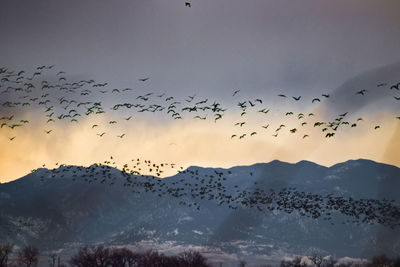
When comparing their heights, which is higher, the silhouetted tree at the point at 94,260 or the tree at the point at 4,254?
the tree at the point at 4,254

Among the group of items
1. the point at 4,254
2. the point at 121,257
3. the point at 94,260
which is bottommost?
the point at 94,260

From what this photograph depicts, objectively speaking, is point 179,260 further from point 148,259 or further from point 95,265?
point 95,265

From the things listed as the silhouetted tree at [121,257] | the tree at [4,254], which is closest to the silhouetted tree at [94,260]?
the silhouetted tree at [121,257]

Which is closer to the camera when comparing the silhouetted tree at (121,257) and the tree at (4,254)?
the tree at (4,254)

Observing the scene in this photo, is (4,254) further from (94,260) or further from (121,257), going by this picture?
(121,257)

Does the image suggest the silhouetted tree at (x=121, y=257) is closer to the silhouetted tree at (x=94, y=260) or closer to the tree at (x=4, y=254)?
the silhouetted tree at (x=94, y=260)

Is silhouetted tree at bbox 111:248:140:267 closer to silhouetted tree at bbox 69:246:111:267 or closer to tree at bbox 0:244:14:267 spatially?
silhouetted tree at bbox 69:246:111:267

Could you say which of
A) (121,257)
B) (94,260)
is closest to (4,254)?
(94,260)

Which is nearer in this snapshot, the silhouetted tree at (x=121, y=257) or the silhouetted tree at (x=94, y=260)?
the silhouetted tree at (x=94, y=260)

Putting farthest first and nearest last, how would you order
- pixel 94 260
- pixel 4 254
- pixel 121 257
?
pixel 121 257
pixel 4 254
pixel 94 260

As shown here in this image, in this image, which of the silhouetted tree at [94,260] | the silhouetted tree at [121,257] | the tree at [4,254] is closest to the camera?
the tree at [4,254]

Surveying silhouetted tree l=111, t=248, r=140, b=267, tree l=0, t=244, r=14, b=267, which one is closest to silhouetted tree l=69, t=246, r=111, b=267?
silhouetted tree l=111, t=248, r=140, b=267

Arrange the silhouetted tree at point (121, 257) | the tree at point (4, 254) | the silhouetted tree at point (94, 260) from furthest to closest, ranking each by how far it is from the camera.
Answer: the silhouetted tree at point (121, 257)
the silhouetted tree at point (94, 260)
the tree at point (4, 254)

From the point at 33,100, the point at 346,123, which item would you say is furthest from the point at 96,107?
the point at 346,123
